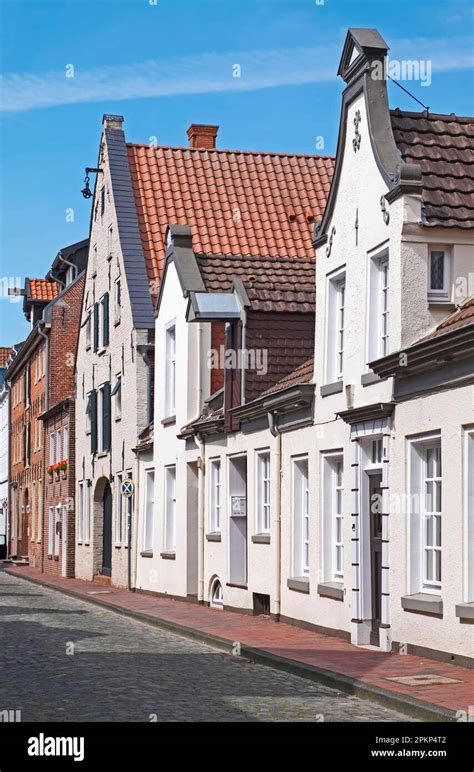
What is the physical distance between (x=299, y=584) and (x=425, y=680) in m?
6.78

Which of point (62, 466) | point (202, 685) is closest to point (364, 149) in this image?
point (202, 685)

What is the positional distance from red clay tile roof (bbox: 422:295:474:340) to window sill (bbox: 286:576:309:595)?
5211 mm

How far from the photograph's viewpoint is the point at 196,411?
26.2 m

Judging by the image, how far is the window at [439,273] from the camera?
1527 cm

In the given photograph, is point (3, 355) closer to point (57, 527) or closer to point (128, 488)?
point (57, 527)

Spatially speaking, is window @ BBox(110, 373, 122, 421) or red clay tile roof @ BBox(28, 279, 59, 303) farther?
red clay tile roof @ BBox(28, 279, 59, 303)

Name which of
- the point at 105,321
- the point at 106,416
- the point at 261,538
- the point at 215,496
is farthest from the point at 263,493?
the point at 105,321

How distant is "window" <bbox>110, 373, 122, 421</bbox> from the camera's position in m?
34.2

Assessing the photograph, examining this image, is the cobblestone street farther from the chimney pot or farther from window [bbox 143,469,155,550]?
the chimney pot

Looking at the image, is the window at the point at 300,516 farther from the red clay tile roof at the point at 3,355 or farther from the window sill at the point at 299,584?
the red clay tile roof at the point at 3,355

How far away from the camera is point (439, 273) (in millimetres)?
15367

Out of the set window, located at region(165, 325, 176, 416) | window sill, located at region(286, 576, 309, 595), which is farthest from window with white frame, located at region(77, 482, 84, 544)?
window sill, located at region(286, 576, 309, 595)

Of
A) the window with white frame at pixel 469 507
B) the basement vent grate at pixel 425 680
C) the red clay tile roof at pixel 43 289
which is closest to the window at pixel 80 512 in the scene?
the red clay tile roof at pixel 43 289
